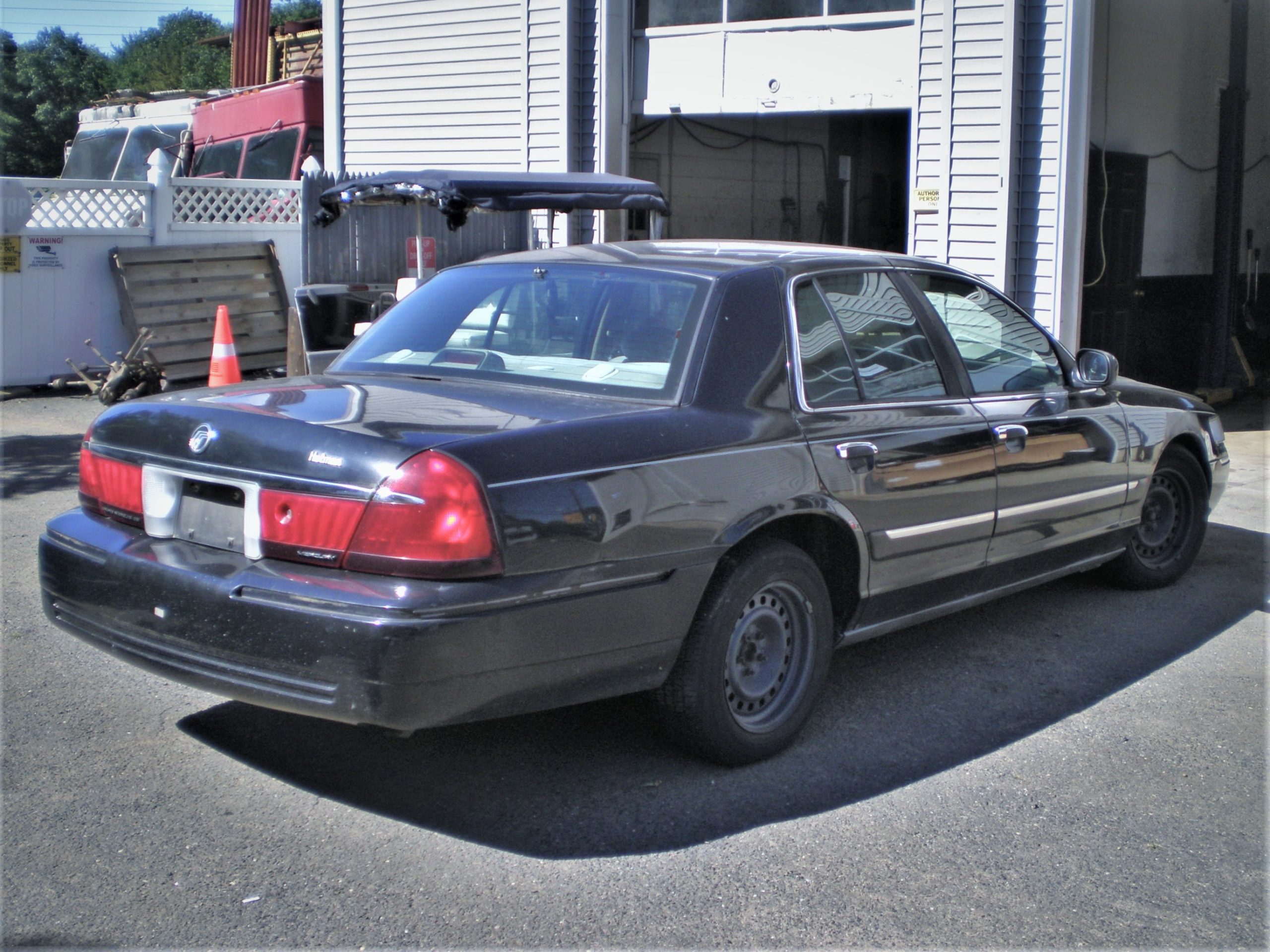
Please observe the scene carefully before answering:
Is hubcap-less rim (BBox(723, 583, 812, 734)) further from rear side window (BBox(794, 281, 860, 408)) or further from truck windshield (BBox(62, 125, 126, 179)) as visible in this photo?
truck windshield (BBox(62, 125, 126, 179))

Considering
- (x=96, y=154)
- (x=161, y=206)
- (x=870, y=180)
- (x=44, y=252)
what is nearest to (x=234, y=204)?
(x=161, y=206)

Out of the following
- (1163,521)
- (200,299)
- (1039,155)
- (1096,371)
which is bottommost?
(1163,521)

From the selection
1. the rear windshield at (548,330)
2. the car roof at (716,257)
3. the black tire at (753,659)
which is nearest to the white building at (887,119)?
the car roof at (716,257)

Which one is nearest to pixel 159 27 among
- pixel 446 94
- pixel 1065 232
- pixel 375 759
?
pixel 446 94

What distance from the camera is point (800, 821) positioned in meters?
3.52

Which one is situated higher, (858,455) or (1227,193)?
(1227,193)

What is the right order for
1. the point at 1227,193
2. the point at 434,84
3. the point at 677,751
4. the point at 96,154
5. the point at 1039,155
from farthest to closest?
the point at 96,154, the point at 434,84, the point at 1227,193, the point at 1039,155, the point at 677,751

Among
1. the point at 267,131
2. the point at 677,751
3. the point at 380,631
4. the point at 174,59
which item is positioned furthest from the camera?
the point at 174,59

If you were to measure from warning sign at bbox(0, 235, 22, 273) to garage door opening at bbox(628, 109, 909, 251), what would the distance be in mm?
5910

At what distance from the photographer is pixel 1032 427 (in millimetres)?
4719

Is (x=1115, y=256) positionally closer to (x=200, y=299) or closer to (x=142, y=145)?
(x=200, y=299)

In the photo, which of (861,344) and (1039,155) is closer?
(861,344)

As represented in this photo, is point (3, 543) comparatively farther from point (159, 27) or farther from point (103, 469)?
point (159, 27)

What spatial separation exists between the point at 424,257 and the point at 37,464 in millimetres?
4355
